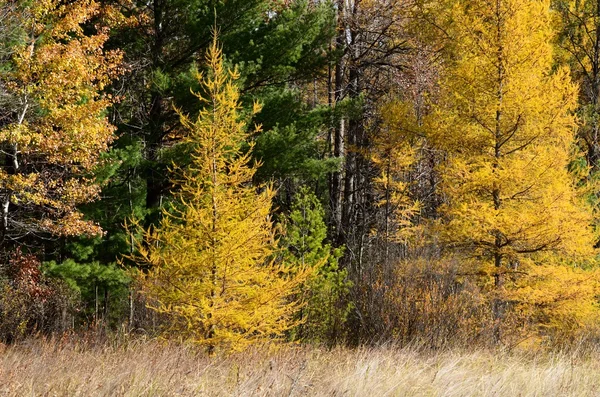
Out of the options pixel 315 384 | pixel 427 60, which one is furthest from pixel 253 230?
pixel 427 60

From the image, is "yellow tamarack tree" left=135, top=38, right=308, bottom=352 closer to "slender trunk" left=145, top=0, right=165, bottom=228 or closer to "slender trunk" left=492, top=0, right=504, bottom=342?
"slender trunk" left=492, top=0, right=504, bottom=342

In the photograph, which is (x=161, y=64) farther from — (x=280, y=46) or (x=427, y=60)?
(x=427, y=60)

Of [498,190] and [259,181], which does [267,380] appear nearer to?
[498,190]

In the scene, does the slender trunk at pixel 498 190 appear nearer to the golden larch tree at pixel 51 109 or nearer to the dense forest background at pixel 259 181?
the dense forest background at pixel 259 181

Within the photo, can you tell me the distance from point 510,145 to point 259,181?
267 inches

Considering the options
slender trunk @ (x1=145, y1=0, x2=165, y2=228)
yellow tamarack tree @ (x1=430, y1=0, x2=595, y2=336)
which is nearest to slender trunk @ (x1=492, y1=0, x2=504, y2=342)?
yellow tamarack tree @ (x1=430, y1=0, x2=595, y2=336)

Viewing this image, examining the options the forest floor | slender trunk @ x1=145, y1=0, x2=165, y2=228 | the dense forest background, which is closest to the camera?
the forest floor

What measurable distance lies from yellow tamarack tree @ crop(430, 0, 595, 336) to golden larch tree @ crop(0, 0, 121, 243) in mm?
6762

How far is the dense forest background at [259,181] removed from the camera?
8391 millimetres

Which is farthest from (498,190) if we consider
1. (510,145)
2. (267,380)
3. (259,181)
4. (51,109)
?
(51,109)

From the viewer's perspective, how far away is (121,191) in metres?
14.0

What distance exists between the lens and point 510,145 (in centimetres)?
1074

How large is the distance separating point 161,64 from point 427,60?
7.68 meters

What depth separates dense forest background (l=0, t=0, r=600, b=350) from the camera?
839cm
